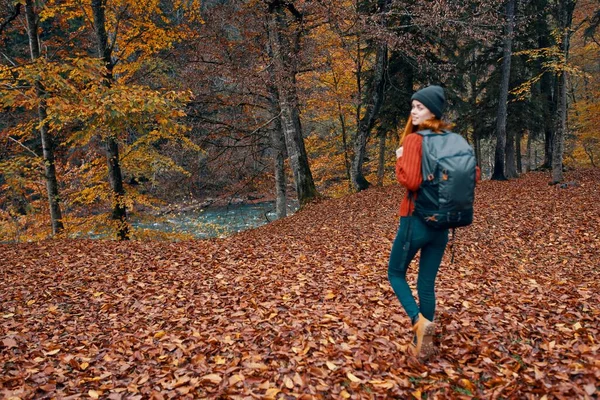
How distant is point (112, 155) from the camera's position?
433 inches

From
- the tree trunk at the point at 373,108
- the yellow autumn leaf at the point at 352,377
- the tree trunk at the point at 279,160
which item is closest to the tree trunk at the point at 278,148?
the tree trunk at the point at 279,160

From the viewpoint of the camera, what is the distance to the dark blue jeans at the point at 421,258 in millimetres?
3227

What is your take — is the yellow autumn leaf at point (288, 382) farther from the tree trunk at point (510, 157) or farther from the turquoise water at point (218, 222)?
the tree trunk at point (510, 157)

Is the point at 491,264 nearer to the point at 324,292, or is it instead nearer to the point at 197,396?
the point at 324,292

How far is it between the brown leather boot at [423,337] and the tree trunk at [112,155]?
9.50 meters

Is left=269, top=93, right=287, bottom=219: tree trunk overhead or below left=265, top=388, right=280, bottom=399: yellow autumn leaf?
overhead

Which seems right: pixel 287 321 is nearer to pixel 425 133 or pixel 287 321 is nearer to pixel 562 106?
pixel 425 133

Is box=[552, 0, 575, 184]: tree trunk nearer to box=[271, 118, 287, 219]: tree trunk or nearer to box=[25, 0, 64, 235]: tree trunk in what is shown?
box=[271, 118, 287, 219]: tree trunk

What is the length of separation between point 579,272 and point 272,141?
36.6 ft

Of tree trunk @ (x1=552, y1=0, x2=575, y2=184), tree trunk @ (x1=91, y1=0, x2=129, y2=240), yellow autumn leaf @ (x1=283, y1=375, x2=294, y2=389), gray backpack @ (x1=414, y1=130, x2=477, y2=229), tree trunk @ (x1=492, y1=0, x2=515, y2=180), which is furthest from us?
tree trunk @ (x1=492, y1=0, x2=515, y2=180)

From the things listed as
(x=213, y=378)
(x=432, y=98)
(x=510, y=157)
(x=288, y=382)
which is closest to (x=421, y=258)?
(x=432, y=98)

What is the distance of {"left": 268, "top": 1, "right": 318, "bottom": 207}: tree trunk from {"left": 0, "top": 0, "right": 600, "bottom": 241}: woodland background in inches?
2.4

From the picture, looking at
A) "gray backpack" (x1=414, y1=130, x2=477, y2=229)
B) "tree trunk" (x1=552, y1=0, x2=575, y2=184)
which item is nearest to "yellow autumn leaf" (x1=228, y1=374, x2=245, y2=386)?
"gray backpack" (x1=414, y1=130, x2=477, y2=229)

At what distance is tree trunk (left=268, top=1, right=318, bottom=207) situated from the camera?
12.3m
